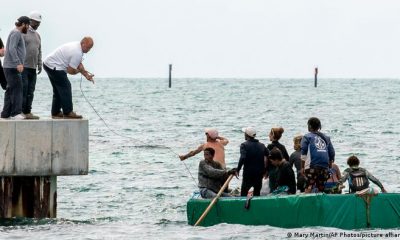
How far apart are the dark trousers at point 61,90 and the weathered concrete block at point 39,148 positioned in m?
0.65

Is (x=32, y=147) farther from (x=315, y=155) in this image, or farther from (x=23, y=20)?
(x=315, y=155)

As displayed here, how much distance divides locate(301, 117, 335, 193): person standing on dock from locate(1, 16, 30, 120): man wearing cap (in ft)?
15.6

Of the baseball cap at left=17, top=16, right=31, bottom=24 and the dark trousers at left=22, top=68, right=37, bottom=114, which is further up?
the baseball cap at left=17, top=16, right=31, bottom=24

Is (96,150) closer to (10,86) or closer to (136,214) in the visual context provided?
(136,214)

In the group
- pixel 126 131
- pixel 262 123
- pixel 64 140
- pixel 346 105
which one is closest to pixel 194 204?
pixel 64 140

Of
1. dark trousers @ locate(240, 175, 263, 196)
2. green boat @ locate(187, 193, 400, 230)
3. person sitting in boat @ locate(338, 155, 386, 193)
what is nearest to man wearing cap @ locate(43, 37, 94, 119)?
dark trousers @ locate(240, 175, 263, 196)

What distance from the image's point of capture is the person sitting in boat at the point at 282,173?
67.3 feet

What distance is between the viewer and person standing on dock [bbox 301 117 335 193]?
20391mm

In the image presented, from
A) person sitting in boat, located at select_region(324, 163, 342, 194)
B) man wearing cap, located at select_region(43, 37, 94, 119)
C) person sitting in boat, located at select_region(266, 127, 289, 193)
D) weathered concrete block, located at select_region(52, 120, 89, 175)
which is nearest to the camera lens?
person sitting in boat, located at select_region(324, 163, 342, 194)

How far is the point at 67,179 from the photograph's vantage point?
33531 mm

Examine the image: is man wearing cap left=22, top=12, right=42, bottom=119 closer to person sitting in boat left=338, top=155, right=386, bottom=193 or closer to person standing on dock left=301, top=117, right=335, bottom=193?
person standing on dock left=301, top=117, right=335, bottom=193

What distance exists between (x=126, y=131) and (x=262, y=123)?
1110 centimetres

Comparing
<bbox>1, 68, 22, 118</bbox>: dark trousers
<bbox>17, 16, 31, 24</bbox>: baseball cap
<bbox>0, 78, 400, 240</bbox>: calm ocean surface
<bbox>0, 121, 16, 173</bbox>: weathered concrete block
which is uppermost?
<bbox>17, 16, 31, 24</bbox>: baseball cap

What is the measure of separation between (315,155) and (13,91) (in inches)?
204
